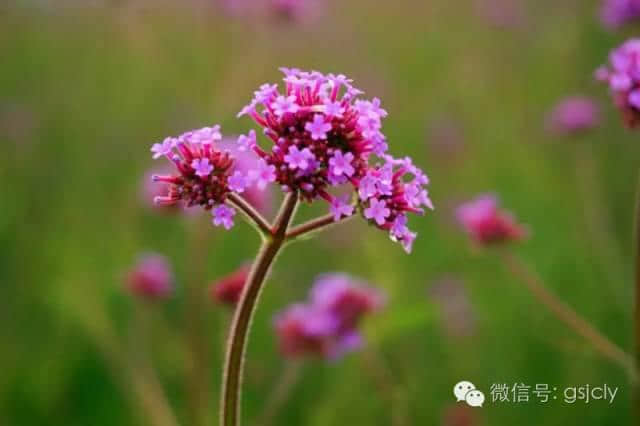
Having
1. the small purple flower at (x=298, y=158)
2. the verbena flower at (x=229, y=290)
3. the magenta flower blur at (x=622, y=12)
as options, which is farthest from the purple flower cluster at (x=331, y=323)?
the magenta flower blur at (x=622, y=12)

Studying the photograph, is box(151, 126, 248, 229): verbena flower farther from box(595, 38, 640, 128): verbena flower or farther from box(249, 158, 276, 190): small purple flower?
box(595, 38, 640, 128): verbena flower

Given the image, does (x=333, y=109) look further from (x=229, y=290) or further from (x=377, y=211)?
(x=229, y=290)

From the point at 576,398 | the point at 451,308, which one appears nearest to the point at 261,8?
the point at 451,308

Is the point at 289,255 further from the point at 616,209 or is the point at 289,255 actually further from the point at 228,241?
the point at 616,209

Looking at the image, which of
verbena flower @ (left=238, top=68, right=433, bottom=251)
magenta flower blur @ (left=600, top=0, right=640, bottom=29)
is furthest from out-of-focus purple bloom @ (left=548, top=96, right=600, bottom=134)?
verbena flower @ (left=238, top=68, right=433, bottom=251)

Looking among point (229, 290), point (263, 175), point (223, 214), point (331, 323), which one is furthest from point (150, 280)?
point (263, 175)

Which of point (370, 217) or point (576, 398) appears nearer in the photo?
point (370, 217)

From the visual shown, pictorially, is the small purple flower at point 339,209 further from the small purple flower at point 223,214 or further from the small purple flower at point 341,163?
the small purple flower at point 223,214
